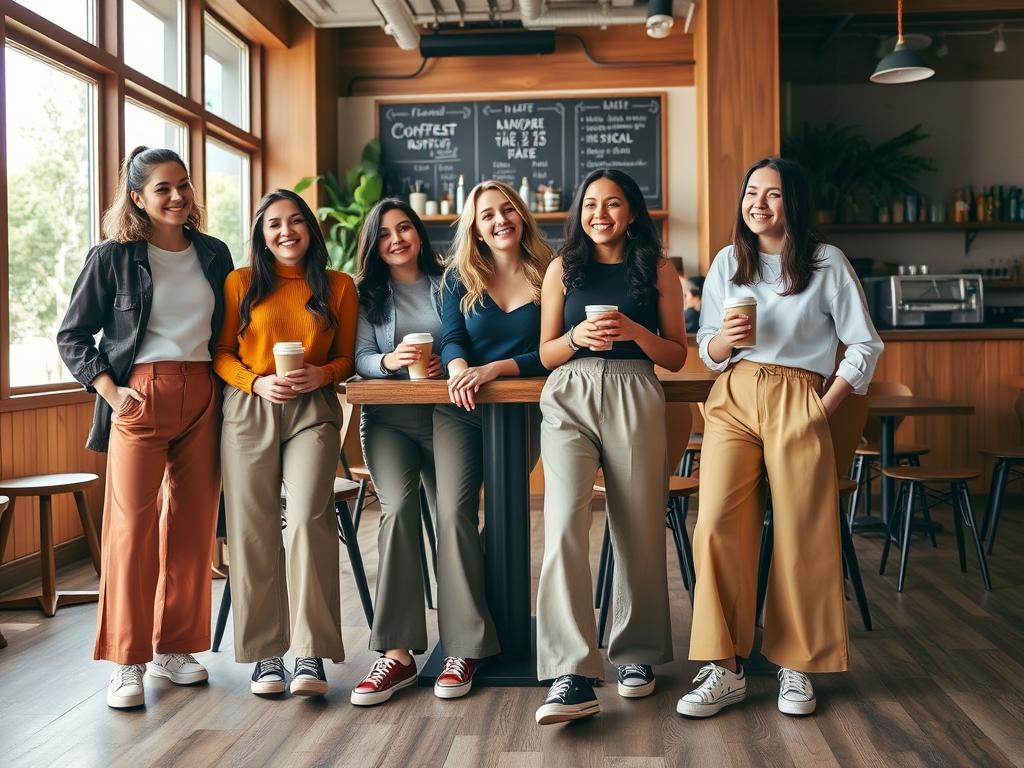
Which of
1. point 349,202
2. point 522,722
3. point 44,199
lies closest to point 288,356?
point 522,722

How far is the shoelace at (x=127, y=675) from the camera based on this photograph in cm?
244

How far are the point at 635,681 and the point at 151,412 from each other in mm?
1500

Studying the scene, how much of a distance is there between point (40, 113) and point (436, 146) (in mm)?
3239

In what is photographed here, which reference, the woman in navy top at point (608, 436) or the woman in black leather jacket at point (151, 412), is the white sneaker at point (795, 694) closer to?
the woman in navy top at point (608, 436)

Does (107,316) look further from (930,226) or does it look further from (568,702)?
(930,226)

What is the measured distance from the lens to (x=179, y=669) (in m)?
2.60

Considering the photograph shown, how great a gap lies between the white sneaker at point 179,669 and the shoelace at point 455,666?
0.71m

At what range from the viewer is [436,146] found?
6.83 meters

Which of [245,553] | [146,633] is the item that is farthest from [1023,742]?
[146,633]

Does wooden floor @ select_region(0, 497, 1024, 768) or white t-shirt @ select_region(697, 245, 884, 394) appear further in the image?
white t-shirt @ select_region(697, 245, 884, 394)

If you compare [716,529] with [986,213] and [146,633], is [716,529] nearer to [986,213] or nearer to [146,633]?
[146,633]

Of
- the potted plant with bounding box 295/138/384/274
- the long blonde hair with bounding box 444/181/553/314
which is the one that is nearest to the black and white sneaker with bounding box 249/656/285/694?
the long blonde hair with bounding box 444/181/553/314

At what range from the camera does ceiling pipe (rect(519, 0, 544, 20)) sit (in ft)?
18.0

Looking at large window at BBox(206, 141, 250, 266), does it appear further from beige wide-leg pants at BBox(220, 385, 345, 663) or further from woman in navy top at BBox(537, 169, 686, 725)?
woman in navy top at BBox(537, 169, 686, 725)
